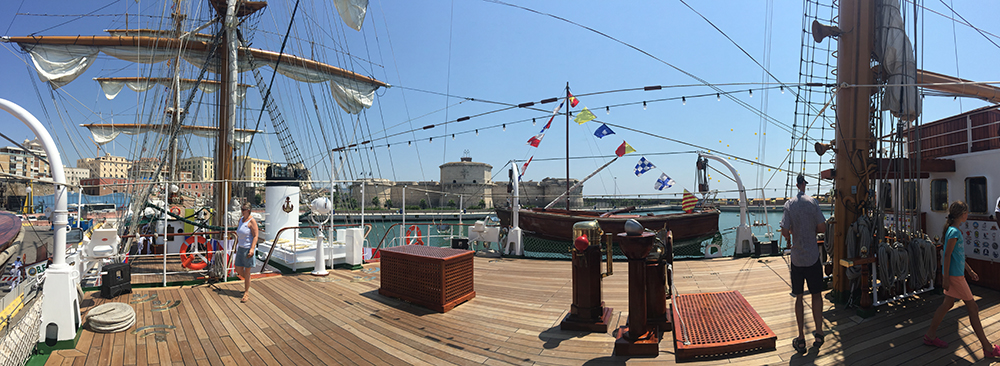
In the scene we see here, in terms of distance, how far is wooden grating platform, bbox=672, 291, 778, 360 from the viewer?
2.63 metres

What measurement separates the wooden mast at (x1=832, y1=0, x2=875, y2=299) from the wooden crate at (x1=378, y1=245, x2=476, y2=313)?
3.52 meters

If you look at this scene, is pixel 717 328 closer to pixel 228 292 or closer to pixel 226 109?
pixel 228 292

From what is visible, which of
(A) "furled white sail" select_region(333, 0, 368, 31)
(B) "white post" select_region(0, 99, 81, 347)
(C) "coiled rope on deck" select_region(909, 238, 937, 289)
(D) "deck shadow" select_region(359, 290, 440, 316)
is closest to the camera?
(B) "white post" select_region(0, 99, 81, 347)

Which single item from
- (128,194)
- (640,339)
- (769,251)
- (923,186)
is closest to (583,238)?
(640,339)

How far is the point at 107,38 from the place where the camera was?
1295cm

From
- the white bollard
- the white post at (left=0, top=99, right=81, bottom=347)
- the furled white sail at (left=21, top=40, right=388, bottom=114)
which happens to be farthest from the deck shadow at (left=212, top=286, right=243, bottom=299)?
the furled white sail at (left=21, top=40, right=388, bottom=114)

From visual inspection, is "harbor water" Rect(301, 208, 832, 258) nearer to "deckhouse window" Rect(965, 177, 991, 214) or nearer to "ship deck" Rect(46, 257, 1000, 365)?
"ship deck" Rect(46, 257, 1000, 365)

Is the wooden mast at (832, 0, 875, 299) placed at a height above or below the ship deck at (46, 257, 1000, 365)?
above

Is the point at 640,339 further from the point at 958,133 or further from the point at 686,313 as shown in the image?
the point at 958,133

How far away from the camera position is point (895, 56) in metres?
3.73

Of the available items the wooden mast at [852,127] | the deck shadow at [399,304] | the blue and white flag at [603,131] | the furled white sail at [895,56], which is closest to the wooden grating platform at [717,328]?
the wooden mast at [852,127]

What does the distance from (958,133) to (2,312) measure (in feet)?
27.7

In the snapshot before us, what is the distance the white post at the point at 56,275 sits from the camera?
2.80 meters

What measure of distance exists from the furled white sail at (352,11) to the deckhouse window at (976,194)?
10.3 m
